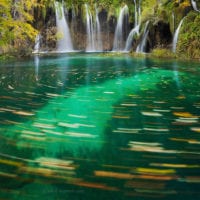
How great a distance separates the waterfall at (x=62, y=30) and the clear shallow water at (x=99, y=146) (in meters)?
26.8

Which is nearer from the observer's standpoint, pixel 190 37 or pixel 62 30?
pixel 190 37

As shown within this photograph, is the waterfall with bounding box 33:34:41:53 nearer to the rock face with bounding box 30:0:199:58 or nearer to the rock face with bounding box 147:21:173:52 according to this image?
the rock face with bounding box 30:0:199:58

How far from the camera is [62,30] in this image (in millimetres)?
32938

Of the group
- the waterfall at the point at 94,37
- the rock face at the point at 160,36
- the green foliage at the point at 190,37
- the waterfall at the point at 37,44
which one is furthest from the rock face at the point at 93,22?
the green foliage at the point at 190,37

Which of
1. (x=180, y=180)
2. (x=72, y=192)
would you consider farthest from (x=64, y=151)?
(x=180, y=180)

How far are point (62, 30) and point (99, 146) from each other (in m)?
30.4

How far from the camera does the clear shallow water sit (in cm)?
273

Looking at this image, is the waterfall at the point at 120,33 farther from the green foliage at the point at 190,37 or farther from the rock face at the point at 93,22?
the green foliage at the point at 190,37

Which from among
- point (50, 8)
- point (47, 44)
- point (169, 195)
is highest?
point (50, 8)

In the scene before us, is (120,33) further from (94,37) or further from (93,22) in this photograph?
(93,22)

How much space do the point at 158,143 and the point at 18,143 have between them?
1.66 meters

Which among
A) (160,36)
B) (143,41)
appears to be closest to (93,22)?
(143,41)

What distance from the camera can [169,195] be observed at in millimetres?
2602

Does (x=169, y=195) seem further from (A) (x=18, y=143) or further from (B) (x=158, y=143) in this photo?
(A) (x=18, y=143)
